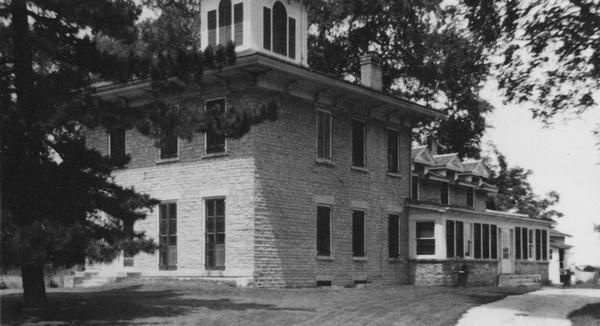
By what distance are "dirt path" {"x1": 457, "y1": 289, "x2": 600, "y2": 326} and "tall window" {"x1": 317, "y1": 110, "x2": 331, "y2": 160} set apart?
7.59 metres

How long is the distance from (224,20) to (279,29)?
1866 mm

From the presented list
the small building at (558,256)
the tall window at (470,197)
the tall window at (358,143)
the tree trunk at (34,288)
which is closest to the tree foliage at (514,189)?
the small building at (558,256)

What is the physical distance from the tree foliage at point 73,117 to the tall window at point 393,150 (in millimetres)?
13537

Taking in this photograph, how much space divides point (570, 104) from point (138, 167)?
14.1 metres

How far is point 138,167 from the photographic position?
26094 mm

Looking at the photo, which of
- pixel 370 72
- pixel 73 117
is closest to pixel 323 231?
pixel 370 72

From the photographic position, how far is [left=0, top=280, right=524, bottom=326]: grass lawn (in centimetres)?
1488

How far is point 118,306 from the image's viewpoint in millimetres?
16922

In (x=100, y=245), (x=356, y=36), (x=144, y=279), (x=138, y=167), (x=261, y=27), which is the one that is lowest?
(x=144, y=279)

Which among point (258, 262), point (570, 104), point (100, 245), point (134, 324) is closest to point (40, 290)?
point (100, 245)

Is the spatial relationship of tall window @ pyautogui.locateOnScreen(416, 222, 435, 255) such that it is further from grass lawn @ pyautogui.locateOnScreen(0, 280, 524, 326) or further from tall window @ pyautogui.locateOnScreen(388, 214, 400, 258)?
grass lawn @ pyautogui.locateOnScreen(0, 280, 524, 326)

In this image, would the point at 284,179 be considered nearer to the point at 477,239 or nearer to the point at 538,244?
the point at 477,239

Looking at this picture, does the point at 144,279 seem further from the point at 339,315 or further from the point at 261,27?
the point at 339,315

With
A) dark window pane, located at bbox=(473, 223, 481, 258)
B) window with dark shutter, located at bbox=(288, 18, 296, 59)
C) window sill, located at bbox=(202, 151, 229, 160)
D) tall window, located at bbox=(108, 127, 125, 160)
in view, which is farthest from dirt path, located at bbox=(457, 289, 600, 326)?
tall window, located at bbox=(108, 127, 125, 160)
